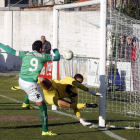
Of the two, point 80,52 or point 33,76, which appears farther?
point 80,52

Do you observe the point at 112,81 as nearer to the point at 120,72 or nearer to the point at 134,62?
the point at 120,72

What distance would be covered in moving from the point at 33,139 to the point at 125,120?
3.33m

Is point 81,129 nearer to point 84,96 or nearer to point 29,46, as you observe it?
point 84,96

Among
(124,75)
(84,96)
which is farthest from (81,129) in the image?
(84,96)

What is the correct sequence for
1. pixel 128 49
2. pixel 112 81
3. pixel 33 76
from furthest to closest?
pixel 128 49
pixel 112 81
pixel 33 76

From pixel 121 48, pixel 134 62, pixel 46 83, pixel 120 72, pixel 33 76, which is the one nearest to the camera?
pixel 33 76

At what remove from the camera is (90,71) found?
13.7m

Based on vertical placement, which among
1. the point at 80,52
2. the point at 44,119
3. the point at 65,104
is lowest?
the point at 44,119

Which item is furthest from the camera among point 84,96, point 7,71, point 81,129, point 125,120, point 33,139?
point 7,71

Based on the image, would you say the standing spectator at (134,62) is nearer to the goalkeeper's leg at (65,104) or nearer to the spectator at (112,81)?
the spectator at (112,81)

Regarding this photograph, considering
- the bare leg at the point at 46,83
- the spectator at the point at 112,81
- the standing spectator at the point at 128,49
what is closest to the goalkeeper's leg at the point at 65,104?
the bare leg at the point at 46,83

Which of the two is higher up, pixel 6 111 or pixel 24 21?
pixel 24 21

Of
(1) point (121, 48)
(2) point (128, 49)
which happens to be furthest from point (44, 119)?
(2) point (128, 49)

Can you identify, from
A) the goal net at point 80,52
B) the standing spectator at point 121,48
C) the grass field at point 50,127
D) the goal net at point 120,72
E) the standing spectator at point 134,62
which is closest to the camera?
the grass field at point 50,127
